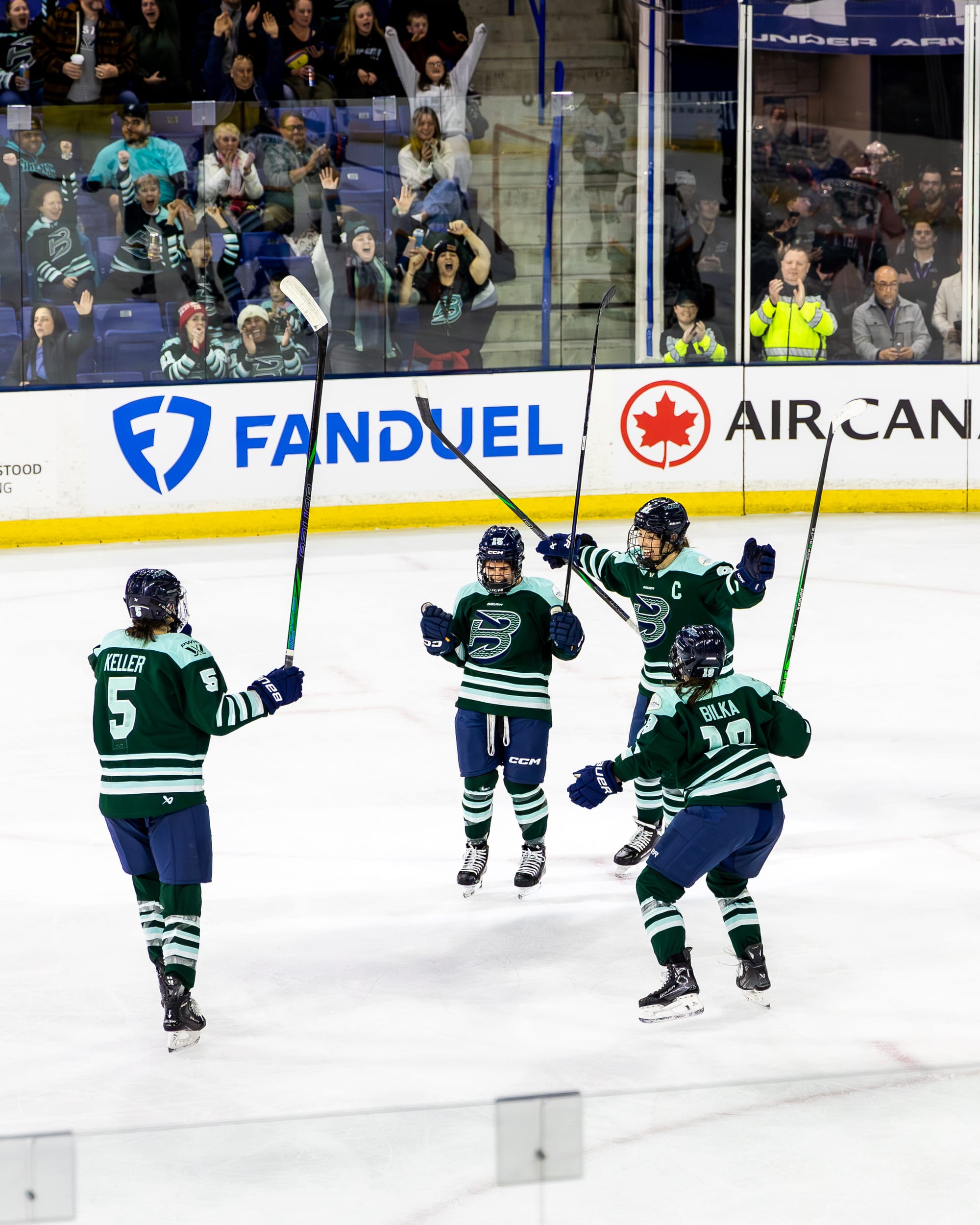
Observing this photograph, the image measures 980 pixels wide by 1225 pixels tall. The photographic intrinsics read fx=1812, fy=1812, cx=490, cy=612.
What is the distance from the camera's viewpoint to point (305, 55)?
1183cm

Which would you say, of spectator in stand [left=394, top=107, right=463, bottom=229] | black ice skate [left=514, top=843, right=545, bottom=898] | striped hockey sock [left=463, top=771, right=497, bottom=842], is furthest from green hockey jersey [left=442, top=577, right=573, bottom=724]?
spectator in stand [left=394, top=107, right=463, bottom=229]

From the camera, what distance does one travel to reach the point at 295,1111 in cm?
365

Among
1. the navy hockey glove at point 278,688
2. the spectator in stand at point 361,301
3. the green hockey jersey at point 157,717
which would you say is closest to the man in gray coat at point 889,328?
the spectator in stand at point 361,301

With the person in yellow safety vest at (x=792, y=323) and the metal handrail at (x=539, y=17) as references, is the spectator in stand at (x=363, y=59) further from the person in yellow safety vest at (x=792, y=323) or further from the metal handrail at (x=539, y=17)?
the person in yellow safety vest at (x=792, y=323)

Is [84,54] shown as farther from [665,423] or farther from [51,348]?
[665,423]

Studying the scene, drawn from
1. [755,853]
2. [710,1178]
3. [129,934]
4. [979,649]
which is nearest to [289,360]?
[979,649]

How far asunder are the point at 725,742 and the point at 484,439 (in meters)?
7.19

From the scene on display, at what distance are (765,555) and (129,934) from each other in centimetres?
193

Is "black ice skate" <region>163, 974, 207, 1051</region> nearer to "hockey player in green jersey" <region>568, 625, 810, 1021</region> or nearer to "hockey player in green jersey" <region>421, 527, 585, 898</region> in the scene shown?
"hockey player in green jersey" <region>568, 625, 810, 1021</region>

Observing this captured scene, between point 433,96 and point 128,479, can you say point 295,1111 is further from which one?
point 433,96

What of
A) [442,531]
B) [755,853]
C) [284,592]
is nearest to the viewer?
[755,853]

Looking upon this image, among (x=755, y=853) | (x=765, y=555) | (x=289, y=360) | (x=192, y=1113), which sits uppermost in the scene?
(x=289, y=360)

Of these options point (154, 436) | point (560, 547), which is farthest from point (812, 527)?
point (154, 436)

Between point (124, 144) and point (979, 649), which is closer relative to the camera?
point (979, 649)
